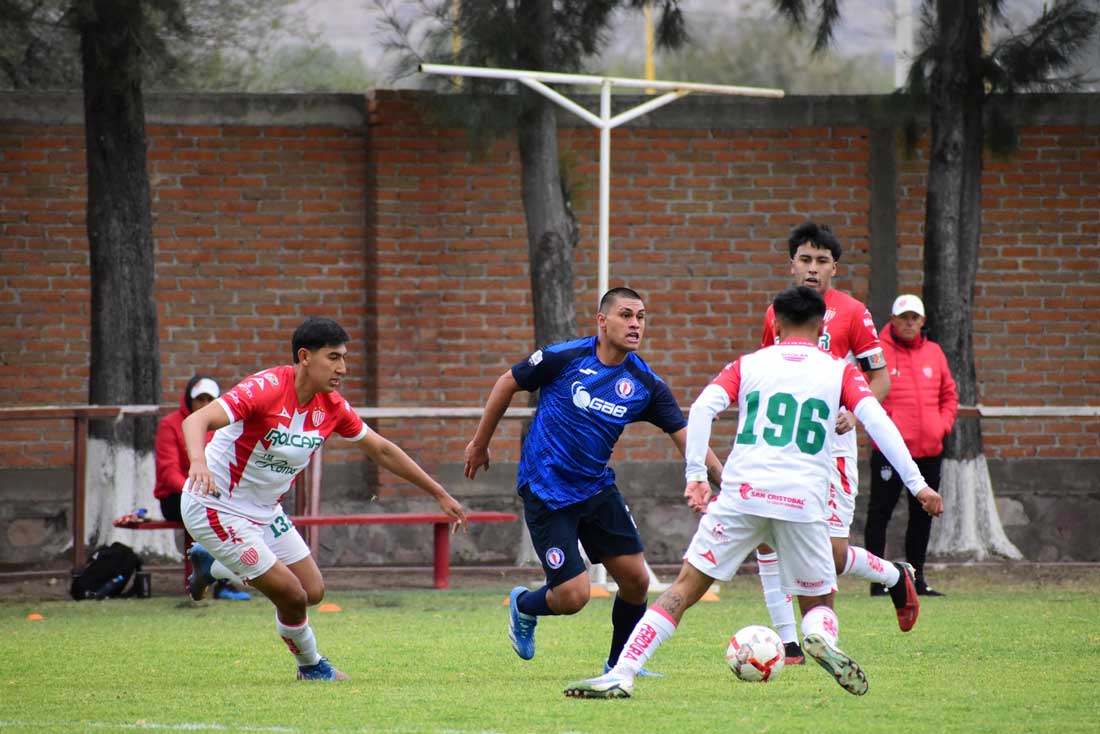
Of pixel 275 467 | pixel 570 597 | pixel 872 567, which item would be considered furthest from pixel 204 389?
pixel 872 567

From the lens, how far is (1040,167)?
1598 centimetres

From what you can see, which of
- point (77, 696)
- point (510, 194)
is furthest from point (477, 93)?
point (77, 696)

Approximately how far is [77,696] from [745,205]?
32.7 feet

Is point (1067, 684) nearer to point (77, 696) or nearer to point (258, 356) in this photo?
point (77, 696)

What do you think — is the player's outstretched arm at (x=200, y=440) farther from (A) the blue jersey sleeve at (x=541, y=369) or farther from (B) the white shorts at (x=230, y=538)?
(A) the blue jersey sleeve at (x=541, y=369)

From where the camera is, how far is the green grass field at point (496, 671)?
21.4 feet

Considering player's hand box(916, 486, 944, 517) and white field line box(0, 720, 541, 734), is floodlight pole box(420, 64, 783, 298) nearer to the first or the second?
player's hand box(916, 486, 944, 517)

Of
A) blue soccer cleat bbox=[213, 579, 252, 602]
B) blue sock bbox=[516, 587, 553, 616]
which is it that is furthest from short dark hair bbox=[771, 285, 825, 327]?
blue soccer cleat bbox=[213, 579, 252, 602]

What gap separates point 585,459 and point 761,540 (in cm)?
124

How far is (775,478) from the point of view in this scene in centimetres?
684

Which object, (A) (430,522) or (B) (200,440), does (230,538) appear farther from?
(A) (430,522)

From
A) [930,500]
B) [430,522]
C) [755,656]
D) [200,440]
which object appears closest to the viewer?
[930,500]

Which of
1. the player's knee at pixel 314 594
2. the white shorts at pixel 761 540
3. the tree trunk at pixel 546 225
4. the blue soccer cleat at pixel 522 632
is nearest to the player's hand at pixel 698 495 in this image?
the white shorts at pixel 761 540

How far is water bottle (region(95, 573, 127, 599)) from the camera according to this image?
41.0 feet
